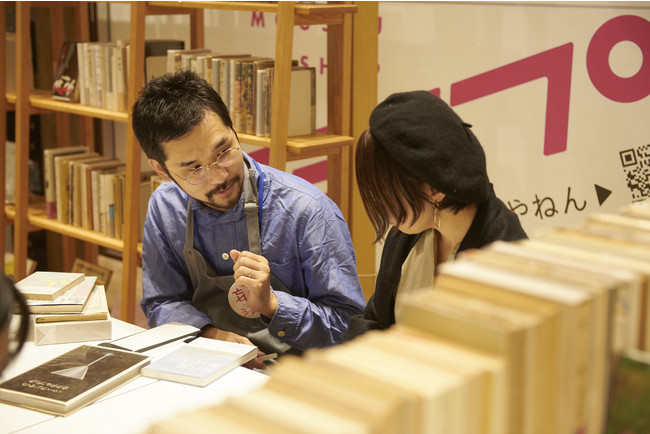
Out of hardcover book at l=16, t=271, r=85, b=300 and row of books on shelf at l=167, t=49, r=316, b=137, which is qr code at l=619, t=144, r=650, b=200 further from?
hardcover book at l=16, t=271, r=85, b=300

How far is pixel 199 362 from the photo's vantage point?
5.93 ft

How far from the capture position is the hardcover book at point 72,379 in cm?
162

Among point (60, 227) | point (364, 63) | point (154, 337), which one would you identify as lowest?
point (60, 227)

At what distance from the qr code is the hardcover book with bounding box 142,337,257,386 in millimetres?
1770

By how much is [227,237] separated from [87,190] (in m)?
1.71

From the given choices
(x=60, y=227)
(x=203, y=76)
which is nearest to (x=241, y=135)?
(x=203, y=76)

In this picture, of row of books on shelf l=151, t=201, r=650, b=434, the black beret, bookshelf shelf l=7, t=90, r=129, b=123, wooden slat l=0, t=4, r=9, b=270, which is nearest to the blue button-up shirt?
the black beret

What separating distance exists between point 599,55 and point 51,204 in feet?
9.27

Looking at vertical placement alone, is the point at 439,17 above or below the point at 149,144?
above

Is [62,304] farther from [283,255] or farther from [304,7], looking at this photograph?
[304,7]

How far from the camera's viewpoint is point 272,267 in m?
2.25

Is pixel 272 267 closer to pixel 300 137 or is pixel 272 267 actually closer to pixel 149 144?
pixel 149 144

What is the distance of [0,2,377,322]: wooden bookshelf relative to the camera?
276cm

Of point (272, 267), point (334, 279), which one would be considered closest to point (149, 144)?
point (272, 267)
